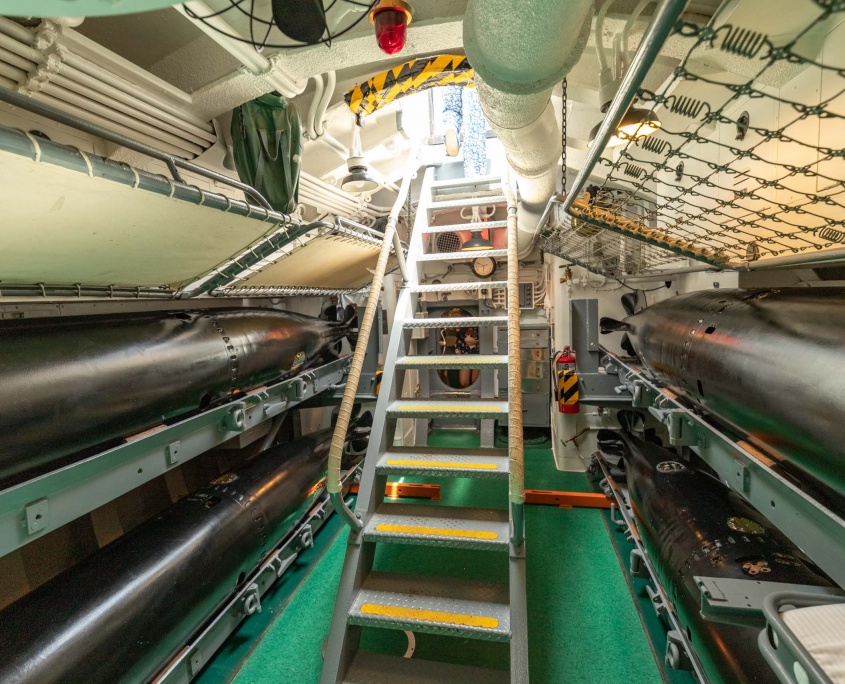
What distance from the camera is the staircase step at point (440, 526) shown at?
198 cm

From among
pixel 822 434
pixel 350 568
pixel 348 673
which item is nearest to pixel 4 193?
pixel 350 568

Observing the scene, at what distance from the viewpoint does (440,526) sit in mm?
2086

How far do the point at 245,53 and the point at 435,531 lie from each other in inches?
99.3

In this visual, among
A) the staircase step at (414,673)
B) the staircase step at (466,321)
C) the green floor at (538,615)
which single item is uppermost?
the staircase step at (466,321)

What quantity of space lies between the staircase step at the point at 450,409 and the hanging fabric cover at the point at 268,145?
4.86 ft

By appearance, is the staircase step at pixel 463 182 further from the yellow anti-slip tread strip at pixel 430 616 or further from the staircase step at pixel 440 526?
the yellow anti-slip tread strip at pixel 430 616

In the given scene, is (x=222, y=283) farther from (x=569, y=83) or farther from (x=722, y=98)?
(x=722, y=98)

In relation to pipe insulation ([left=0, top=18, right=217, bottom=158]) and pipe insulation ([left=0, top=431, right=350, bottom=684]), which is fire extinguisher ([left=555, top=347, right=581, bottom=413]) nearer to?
pipe insulation ([left=0, top=431, right=350, bottom=684])

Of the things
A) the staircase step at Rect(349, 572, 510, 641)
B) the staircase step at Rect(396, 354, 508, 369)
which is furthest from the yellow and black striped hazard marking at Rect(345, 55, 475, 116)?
the staircase step at Rect(349, 572, 510, 641)

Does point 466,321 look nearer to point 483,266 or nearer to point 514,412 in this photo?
point 514,412

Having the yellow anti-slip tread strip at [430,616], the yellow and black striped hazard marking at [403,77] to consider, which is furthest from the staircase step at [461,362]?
the yellow and black striped hazard marking at [403,77]

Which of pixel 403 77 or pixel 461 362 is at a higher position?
pixel 403 77

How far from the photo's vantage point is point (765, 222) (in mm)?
2252

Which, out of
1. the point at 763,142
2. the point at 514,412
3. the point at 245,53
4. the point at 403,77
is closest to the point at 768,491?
the point at 514,412
